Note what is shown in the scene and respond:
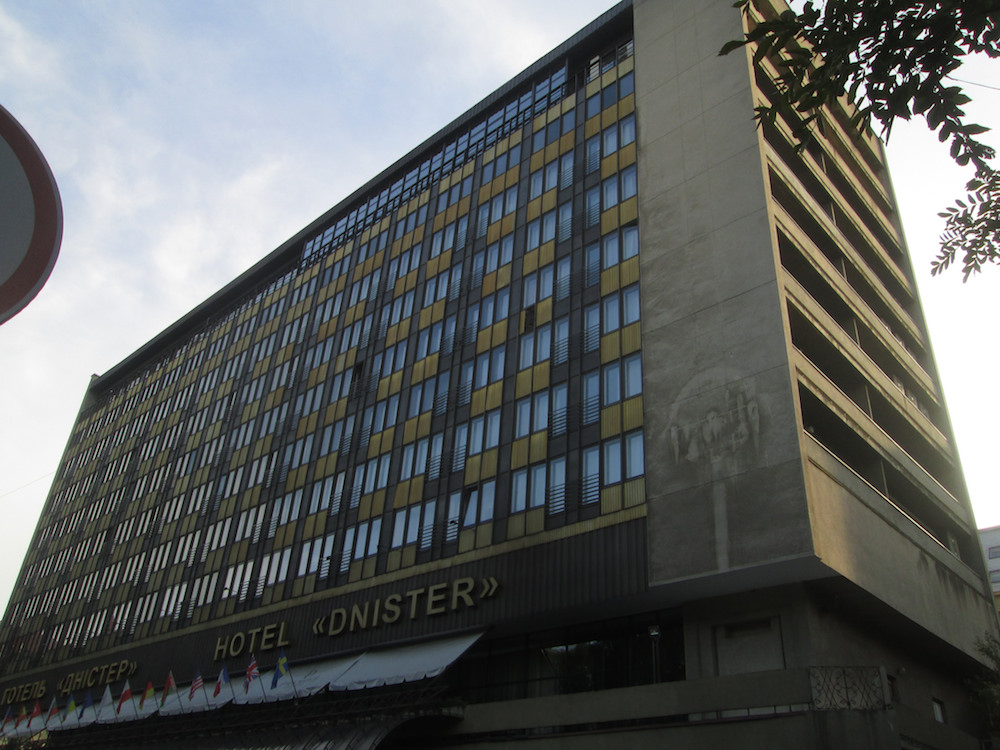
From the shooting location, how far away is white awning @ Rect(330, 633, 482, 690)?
114 ft

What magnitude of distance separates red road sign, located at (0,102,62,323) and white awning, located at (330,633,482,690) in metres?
30.9

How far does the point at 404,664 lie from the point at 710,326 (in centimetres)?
1942

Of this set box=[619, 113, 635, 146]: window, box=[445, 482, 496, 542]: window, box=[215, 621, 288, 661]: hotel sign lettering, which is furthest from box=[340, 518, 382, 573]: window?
box=[619, 113, 635, 146]: window

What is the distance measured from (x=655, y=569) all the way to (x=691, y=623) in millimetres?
2656

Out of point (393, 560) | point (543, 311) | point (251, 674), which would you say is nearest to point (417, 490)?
point (393, 560)

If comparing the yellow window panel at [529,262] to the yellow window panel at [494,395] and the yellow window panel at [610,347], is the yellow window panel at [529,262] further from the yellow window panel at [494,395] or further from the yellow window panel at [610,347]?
the yellow window panel at [610,347]

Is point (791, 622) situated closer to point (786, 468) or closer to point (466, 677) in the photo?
point (786, 468)

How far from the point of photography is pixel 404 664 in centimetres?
3656

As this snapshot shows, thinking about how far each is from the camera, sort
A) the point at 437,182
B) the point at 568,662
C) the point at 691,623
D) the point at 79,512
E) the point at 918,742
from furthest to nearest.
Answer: the point at 79,512 < the point at 437,182 < the point at 568,662 < the point at 691,623 < the point at 918,742

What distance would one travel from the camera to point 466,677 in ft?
126

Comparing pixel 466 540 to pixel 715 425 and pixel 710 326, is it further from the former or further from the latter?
pixel 710 326

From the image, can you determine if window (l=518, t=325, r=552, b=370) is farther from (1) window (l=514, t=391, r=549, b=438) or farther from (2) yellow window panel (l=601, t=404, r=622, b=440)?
(2) yellow window panel (l=601, t=404, r=622, b=440)

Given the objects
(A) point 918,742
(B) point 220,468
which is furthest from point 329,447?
(A) point 918,742

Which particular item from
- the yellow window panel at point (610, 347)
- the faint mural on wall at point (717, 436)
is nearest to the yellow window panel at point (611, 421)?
the yellow window panel at point (610, 347)
